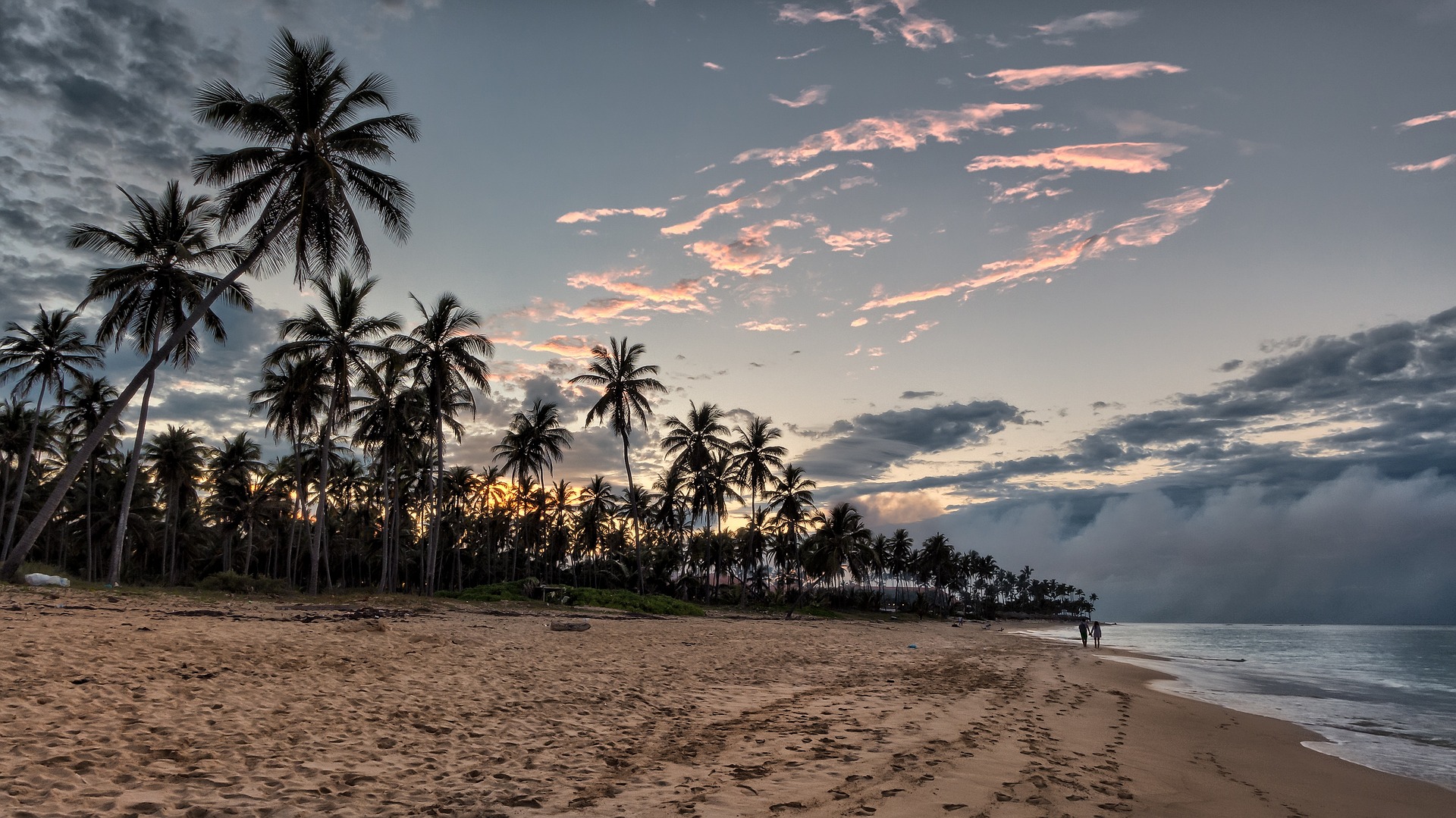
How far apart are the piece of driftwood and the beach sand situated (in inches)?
231

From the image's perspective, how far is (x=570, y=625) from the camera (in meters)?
20.7

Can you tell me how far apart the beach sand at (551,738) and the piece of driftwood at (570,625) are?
19.3 feet

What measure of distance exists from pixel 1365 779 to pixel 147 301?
1395 inches

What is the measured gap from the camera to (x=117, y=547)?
27.1 metres

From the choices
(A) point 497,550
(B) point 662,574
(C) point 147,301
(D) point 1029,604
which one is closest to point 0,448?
(C) point 147,301

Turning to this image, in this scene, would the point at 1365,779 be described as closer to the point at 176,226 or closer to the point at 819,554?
the point at 176,226

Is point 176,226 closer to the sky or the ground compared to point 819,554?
closer to the sky

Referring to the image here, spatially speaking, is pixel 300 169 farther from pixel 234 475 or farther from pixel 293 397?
pixel 234 475

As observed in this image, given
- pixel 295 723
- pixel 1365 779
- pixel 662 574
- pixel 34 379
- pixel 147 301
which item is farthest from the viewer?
pixel 662 574

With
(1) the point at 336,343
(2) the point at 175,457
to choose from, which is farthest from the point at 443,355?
(2) the point at 175,457

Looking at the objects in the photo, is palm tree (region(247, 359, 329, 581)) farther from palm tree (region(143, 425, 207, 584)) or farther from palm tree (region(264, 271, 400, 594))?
palm tree (region(143, 425, 207, 584))

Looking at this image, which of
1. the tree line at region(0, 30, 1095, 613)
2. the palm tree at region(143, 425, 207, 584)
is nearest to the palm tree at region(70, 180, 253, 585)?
the tree line at region(0, 30, 1095, 613)

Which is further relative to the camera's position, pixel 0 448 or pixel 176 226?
pixel 0 448

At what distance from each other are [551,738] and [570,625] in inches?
534
